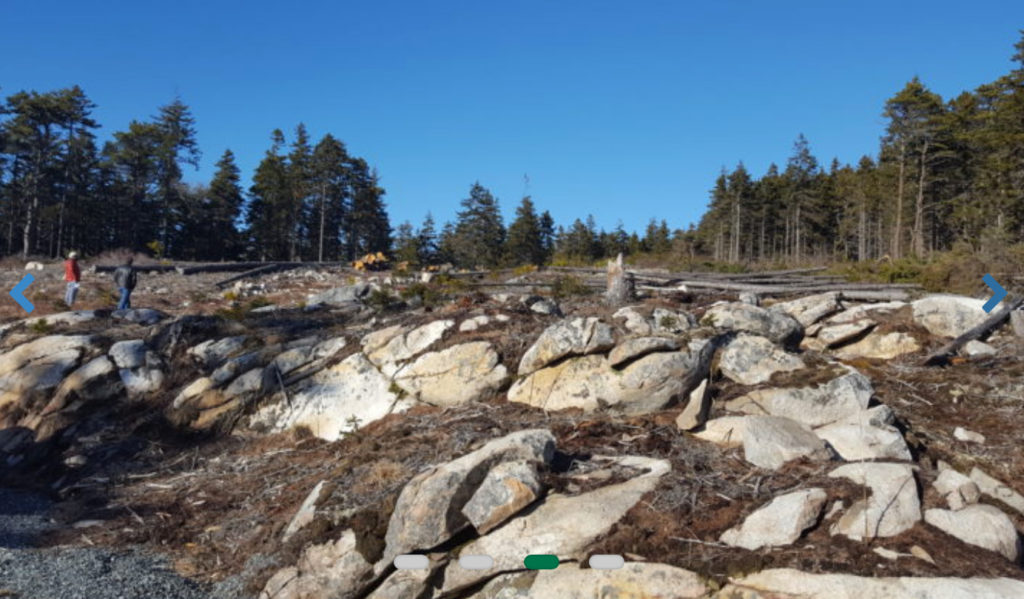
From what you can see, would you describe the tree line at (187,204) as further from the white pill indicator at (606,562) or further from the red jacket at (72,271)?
the white pill indicator at (606,562)

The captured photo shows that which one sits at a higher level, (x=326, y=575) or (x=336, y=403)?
(x=336, y=403)


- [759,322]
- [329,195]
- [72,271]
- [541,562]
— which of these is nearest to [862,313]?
[759,322]

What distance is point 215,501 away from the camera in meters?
7.58

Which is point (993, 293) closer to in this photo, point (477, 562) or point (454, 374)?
point (454, 374)

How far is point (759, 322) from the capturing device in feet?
32.0

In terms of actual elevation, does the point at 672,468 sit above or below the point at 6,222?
below

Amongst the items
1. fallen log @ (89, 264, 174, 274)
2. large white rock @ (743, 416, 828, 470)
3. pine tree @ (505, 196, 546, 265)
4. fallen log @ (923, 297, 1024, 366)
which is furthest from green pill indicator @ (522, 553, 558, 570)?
pine tree @ (505, 196, 546, 265)

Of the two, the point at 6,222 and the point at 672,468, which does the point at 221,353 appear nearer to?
the point at 672,468

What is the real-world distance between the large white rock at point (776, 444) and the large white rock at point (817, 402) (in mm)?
721

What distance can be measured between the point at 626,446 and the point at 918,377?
478 cm

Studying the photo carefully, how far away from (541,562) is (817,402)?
4.18m

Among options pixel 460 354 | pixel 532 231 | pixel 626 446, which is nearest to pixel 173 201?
pixel 532 231

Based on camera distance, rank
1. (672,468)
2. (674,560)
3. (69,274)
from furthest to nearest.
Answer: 1. (69,274)
2. (672,468)
3. (674,560)

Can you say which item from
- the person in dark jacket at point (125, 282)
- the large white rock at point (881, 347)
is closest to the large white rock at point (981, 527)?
the large white rock at point (881, 347)
